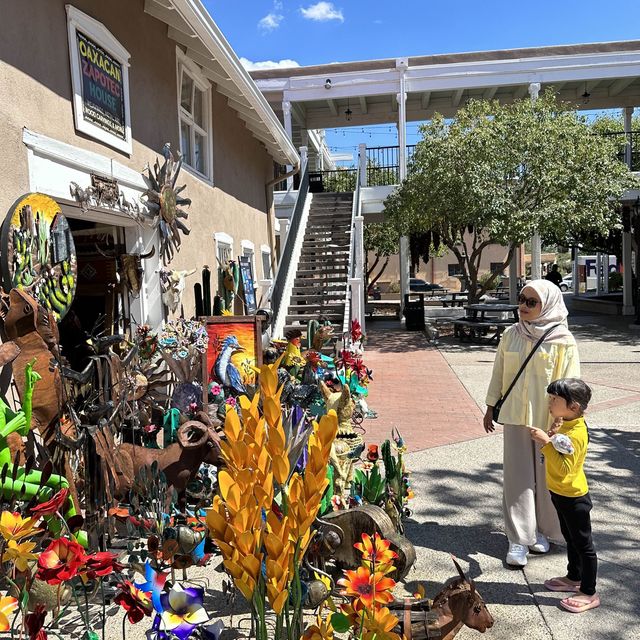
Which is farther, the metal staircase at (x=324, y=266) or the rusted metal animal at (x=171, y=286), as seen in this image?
the metal staircase at (x=324, y=266)

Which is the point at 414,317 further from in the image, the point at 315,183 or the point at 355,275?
the point at 315,183

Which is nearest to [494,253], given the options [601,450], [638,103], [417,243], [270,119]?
[638,103]

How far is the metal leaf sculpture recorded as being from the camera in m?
6.41

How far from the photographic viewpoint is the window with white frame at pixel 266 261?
1265 cm

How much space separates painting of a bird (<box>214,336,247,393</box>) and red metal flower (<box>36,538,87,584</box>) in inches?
137

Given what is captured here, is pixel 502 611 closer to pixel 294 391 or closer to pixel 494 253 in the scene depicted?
pixel 294 391

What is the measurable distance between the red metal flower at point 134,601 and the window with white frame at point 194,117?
22.1ft

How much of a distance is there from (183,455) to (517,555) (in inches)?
85.0

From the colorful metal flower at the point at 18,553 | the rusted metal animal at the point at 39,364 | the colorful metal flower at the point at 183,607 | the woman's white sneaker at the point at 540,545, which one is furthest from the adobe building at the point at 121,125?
the woman's white sneaker at the point at 540,545

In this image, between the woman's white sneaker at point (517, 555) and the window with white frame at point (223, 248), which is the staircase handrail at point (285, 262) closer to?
the window with white frame at point (223, 248)

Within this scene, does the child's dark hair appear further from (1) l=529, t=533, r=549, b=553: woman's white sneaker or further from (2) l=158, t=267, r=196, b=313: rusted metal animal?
(2) l=158, t=267, r=196, b=313: rusted metal animal

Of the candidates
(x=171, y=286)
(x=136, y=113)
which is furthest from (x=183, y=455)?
(x=136, y=113)

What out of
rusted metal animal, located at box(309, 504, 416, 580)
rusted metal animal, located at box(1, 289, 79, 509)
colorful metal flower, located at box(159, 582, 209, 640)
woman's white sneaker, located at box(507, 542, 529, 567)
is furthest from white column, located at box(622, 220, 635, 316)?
colorful metal flower, located at box(159, 582, 209, 640)

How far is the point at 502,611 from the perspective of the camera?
2961 mm
